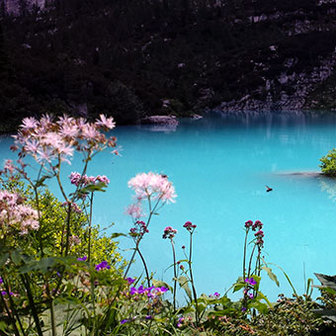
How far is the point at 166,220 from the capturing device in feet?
28.8

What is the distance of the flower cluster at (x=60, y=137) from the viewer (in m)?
1.79

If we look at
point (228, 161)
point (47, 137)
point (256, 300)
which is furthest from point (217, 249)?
point (228, 161)

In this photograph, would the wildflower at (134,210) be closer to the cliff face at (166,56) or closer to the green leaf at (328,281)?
the green leaf at (328,281)

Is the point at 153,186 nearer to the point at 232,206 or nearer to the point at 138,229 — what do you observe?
the point at 138,229

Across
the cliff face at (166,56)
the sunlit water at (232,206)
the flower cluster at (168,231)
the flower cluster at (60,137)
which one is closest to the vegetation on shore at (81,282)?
the flower cluster at (60,137)

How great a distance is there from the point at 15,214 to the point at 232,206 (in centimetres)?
807

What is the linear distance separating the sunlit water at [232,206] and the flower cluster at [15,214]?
381 cm

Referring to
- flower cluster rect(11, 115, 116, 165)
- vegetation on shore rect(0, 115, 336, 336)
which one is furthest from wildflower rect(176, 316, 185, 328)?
flower cluster rect(11, 115, 116, 165)

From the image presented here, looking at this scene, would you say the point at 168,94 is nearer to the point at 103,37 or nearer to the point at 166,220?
the point at 166,220

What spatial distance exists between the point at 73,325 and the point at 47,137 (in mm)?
1289

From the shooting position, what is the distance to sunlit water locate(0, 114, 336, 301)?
→ 250 inches

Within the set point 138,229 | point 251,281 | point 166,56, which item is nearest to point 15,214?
point 138,229

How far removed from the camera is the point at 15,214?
198 cm

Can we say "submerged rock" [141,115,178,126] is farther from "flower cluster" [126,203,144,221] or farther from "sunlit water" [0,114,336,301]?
"flower cluster" [126,203,144,221]
